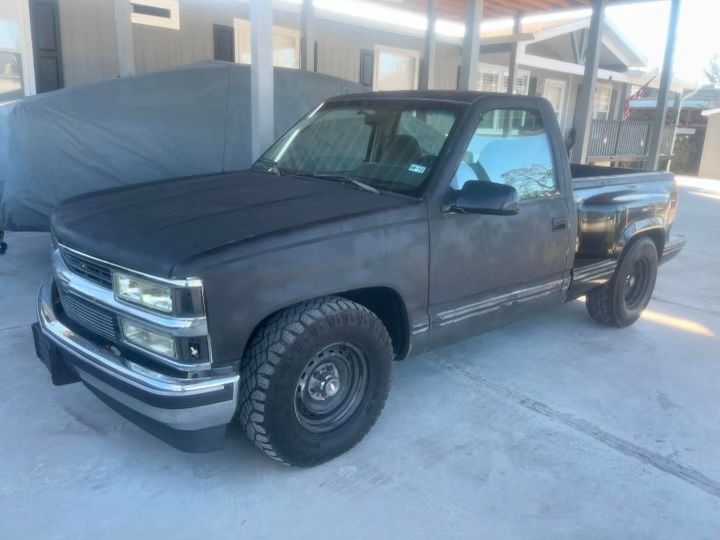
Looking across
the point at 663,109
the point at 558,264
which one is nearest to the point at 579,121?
the point at 663,109

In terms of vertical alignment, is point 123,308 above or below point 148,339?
above

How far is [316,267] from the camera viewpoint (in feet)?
8.66

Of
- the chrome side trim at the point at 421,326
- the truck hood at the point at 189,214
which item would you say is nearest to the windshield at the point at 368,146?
the truck hood at the point at 189,214

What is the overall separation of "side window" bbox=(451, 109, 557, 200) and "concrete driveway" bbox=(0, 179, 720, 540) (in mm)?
1322

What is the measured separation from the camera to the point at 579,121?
26.9ft

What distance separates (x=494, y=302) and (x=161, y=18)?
7.52 metres

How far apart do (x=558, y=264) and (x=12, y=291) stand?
15.0ft

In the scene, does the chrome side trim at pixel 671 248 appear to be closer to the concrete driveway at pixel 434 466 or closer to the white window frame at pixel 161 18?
the concrete driveway at pixel 434 466

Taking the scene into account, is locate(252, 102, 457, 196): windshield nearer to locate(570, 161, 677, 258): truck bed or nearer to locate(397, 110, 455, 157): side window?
locate(397, 110, 455, 157): side window

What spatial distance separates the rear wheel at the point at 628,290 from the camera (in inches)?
189

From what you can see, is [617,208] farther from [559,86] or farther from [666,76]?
[559,86]

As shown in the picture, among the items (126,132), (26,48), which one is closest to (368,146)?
(126,132)

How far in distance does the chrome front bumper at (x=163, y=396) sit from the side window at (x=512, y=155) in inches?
67.6

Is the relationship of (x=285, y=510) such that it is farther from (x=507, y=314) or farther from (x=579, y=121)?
(x=579, y=121)
